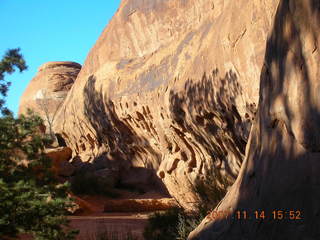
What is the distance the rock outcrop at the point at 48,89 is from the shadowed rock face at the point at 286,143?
20903 millimetres

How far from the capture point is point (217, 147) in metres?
7.89

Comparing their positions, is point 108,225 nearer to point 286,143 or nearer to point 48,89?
point 286,143

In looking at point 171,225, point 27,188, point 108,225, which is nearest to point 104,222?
point 108,225

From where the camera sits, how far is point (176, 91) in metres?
8.39

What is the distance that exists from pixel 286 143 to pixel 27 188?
11.9ft

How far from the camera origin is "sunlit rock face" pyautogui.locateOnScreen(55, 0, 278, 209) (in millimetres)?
6068

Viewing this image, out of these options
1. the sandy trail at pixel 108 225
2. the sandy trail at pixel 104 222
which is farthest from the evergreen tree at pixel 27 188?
the sandy trail at pixel 108 225

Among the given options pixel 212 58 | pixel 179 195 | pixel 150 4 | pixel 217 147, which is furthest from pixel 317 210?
pixel 150 4

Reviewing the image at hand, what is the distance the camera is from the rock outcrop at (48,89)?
2380 cm

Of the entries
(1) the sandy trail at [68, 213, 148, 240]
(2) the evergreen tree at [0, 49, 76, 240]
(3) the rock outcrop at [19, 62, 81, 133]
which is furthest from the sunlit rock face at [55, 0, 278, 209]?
(3) the rock outcrop at [19, 62, 81, 133]

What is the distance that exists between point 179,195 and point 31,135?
17.1ft

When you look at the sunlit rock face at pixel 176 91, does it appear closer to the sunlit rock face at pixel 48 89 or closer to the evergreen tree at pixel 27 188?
the evergreen tree at pixel 27 188

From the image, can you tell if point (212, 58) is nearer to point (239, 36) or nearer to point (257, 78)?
point (239, 36)

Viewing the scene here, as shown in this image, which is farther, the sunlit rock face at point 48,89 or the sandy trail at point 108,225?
the sunlit rock face at point 48,89
